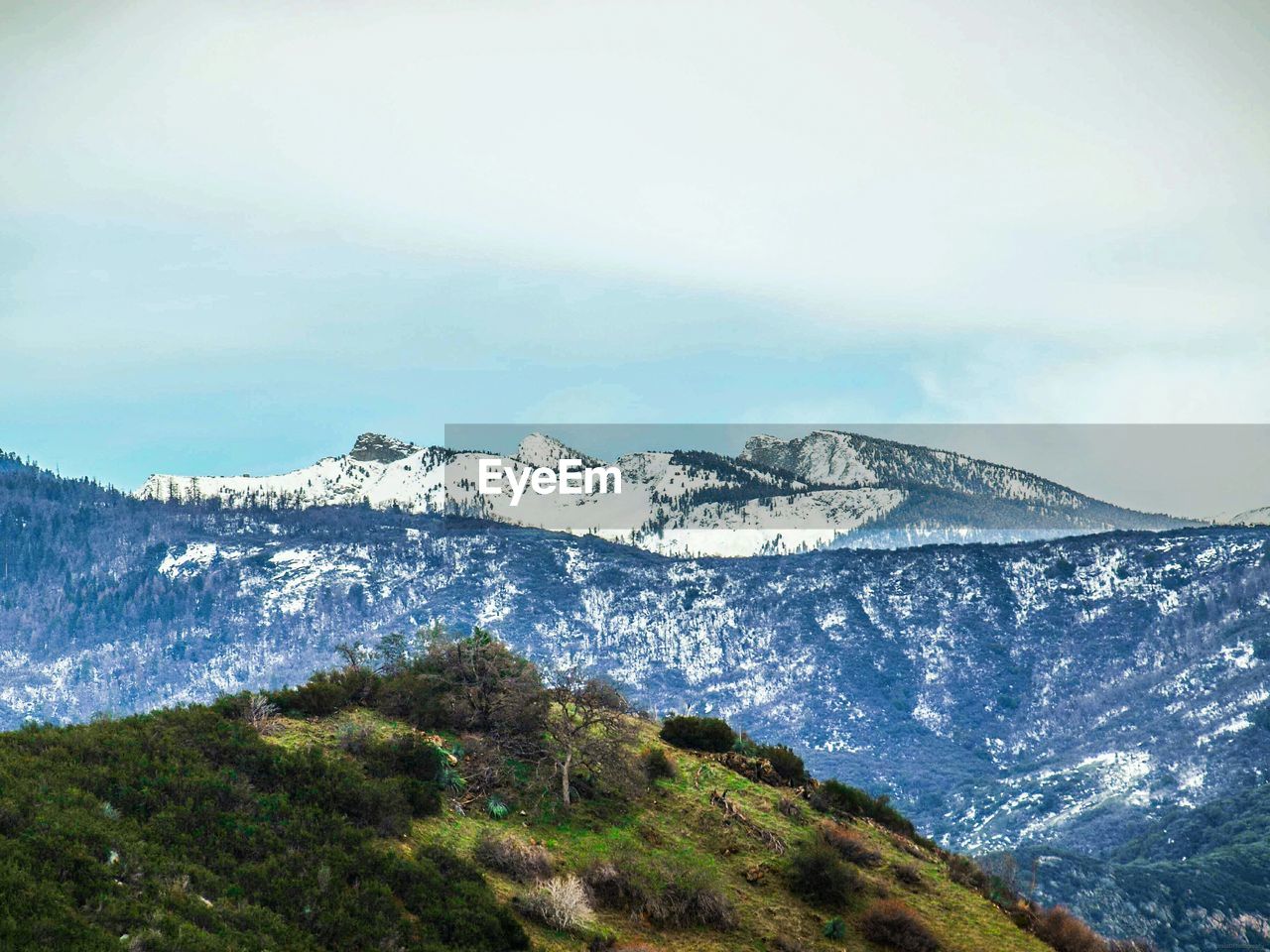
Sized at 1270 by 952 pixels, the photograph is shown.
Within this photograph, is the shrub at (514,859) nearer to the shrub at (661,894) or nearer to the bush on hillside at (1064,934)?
the shrub at (661,894)

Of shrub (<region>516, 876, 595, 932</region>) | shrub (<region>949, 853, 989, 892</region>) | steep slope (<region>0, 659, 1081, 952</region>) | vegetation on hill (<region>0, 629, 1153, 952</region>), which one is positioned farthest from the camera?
shrub (<region>949, 853, 989, 892</region>)

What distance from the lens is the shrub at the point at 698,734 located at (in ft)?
159

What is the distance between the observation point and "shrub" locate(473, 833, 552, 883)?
31812mm

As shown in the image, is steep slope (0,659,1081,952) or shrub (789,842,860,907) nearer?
steep slope (0,659,1081,952)

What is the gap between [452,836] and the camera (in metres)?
33.0

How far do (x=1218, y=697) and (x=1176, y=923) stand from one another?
89019mm

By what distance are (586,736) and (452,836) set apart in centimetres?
766

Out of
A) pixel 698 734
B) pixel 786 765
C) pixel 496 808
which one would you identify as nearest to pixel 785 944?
pixel 496 808

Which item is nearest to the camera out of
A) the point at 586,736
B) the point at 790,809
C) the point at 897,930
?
the point at 897,930

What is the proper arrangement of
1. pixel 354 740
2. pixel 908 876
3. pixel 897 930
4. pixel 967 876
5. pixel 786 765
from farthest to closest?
pixel 786 765 < pixel 967 876 < pixel 908 876 < pixel 354 740 < pixel 897 930

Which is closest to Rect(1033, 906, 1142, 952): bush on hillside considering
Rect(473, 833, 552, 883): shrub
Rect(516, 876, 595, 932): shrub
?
Rect(516, 876, 595, 932): shrub

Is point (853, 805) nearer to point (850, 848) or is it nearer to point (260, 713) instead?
point (850, 848)

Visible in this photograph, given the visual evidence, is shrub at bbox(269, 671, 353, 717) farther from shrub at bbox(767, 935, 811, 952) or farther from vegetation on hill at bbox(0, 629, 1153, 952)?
shrub at bbox(767, 935, 811, 952)

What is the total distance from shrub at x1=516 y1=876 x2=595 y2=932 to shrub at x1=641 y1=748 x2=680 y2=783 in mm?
11220
